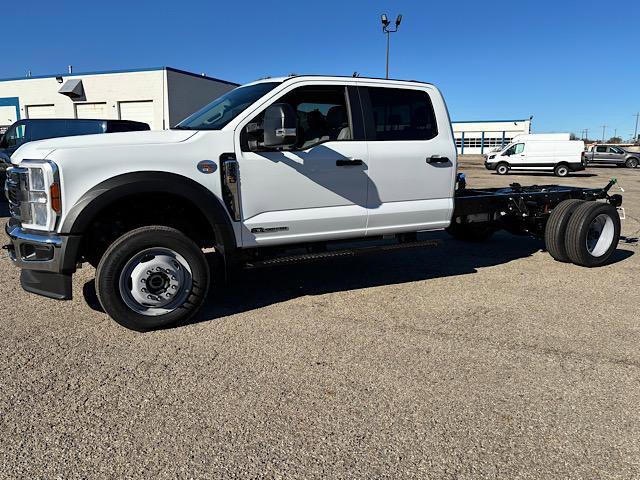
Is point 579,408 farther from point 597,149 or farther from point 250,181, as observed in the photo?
point 597,149

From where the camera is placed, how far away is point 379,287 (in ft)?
17.7

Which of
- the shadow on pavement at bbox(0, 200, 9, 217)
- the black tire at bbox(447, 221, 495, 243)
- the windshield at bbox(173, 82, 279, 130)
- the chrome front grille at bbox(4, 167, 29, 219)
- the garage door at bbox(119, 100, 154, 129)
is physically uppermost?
the garage door at bbox(119, 100, 154, 129)

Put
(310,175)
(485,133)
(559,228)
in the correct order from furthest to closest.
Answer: (485,133) < (559,228) < (310,175)

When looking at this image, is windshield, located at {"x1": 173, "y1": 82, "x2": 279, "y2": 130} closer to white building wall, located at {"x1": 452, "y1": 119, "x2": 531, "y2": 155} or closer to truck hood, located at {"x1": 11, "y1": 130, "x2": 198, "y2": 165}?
truck hood, located at {"x1": 11, "y1": 130, "x2": 198, "y2": 165}

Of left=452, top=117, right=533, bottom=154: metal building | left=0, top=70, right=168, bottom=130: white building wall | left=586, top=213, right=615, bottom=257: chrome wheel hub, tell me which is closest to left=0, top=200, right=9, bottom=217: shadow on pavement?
left=586, top=213, right=615, bottom=257: chrome wheel hub

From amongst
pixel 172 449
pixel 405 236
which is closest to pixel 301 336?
pixel 172 449

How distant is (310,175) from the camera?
14.8ft

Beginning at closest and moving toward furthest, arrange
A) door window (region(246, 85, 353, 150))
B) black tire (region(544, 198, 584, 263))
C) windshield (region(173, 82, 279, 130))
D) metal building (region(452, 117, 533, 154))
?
windshield (region(173, 82, 279, 130)) < door window (region(246, 85, 353, 150)) < black tire (region(544, 198, 584, 263)) < metal building (region(452, 117, 533, 154))

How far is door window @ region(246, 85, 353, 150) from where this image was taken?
467 cm

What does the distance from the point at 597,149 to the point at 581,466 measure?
4035 centimetres

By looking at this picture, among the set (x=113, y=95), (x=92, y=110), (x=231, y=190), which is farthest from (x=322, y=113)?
(x=92, y=110)

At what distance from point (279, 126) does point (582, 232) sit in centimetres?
424

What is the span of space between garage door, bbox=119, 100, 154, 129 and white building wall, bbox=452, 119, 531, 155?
4294 centimetres

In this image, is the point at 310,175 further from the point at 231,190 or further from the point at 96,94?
the point at 96,94
